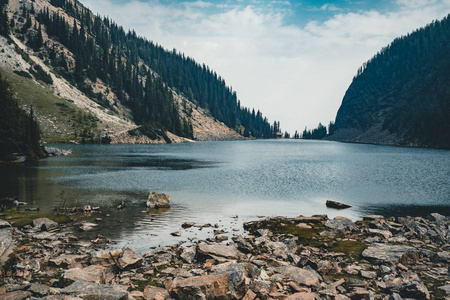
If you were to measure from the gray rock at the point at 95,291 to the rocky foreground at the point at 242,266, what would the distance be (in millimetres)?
38

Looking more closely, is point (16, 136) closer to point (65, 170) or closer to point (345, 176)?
point (65, 170)

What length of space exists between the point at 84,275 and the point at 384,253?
16945mm

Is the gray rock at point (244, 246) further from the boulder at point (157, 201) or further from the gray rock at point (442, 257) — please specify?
the boulder at point (157, 201)

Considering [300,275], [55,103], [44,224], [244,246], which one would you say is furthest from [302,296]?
[55,103]

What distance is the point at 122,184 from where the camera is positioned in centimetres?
4922

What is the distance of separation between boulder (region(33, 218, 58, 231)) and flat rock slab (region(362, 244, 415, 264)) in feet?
75.6

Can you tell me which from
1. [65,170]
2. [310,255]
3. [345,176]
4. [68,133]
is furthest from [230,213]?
[68,133]

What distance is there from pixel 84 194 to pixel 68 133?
12450 centimetres

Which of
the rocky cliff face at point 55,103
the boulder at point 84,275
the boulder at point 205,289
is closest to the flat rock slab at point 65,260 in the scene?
the boulder at point 84,275

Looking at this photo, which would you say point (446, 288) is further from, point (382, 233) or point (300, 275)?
point (382, 233)

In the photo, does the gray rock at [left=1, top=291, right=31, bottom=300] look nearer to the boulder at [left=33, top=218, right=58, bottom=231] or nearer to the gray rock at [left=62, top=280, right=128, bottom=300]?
the gray rock at [left=62, top=280, right=128, bottom=300]

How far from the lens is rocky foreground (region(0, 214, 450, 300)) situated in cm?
1228

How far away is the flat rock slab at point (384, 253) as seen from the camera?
58.2ft

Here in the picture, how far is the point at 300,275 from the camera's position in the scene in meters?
14.5
